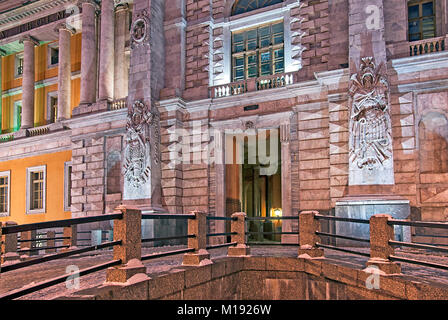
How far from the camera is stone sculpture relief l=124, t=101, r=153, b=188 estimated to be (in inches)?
690

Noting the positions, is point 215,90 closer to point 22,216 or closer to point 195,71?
point 195,71

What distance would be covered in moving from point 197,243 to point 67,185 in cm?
1660

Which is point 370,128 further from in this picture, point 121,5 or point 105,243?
point 121,5

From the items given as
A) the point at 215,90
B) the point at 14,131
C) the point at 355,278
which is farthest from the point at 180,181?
the point at 14,131

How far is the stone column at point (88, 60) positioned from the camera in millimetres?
21578

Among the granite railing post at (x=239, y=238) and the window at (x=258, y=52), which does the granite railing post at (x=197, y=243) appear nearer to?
the granite railing post at (x=239, y=238)

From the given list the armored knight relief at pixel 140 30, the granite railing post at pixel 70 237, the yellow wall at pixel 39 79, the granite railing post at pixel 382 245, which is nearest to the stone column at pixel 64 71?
the yellow wall at pixel 39 79

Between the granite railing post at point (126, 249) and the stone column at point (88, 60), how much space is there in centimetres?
1651

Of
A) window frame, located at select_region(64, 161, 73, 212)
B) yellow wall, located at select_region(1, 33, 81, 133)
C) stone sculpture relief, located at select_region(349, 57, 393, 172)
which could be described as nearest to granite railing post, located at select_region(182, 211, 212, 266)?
stone sculpture relief, located at select_region(349, 57, 393, 172)

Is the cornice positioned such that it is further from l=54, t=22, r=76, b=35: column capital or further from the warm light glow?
the warm light glow

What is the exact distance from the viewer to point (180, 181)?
59.3ft

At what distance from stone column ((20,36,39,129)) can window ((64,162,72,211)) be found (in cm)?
498

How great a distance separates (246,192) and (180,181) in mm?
8960

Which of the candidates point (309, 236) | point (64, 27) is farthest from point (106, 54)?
point (309, 236)
